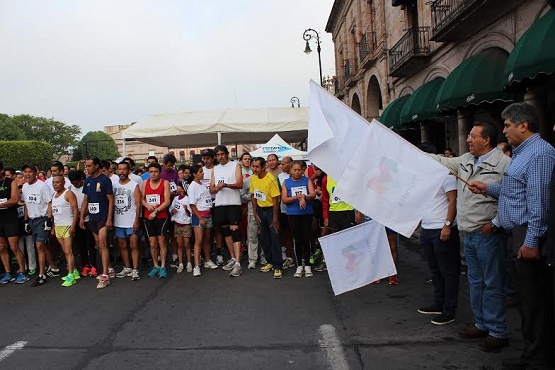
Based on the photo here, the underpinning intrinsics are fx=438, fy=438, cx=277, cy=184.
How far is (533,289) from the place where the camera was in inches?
135

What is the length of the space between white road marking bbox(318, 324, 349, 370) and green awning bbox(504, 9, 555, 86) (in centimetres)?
547

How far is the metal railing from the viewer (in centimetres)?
1119

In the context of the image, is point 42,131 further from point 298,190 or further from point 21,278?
point 298,190

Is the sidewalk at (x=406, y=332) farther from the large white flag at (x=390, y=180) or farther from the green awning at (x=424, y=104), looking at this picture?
the green awning at (x=424, y=104)

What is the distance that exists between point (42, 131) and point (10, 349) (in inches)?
4319

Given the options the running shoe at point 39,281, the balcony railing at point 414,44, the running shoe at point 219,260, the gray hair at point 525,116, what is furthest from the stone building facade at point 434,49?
the running shoe at point 39,281

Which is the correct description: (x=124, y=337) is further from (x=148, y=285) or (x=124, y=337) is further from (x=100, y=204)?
(x=100, y=204)

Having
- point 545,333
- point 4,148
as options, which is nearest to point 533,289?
point 545,333

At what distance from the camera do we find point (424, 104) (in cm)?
1416

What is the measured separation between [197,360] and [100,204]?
4.16 meters

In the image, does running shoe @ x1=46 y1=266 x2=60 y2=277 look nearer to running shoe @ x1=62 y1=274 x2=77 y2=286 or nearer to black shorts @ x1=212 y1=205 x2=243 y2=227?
running shoe @ x1=62 y1=274 x2=77 y2=286

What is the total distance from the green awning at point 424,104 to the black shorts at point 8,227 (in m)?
11.5

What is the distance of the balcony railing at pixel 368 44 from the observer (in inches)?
876

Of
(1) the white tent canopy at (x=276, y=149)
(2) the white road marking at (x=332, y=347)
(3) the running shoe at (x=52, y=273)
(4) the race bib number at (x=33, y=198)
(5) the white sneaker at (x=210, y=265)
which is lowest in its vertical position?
(2) the white road marking at (x=332, y=347)
